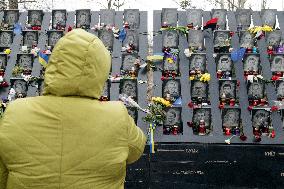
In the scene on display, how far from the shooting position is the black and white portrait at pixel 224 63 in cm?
595

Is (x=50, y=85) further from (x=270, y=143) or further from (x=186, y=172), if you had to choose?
(x=270, y=143)

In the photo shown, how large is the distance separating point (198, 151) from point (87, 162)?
3.29m

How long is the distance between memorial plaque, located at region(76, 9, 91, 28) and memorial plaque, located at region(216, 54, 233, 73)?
6.40 ft

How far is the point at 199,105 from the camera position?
5.70 metres

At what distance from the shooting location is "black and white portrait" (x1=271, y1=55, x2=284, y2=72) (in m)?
5.94

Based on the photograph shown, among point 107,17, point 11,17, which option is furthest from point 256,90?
point 11,17

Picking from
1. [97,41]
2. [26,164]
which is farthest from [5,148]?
[97,41]

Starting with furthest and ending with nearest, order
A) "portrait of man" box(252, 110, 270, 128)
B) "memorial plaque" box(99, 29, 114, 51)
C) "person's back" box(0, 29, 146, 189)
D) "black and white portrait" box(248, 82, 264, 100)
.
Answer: "memorial plaque" box(99, 29, 114, 51)
"black and white portrait" box(248, 82, 264, 100)
"portrait of man" box(252, 110, 270, 128)
"person's back" box(0, 29, 146, 189)

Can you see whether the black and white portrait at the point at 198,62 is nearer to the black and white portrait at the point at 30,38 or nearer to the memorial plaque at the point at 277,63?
the memorial plaque at the point at 277,63

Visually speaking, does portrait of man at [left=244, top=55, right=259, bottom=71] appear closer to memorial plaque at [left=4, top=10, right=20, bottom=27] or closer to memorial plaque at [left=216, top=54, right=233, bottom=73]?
memorial plaque at [left=216, top=54, right=233, bottom=73]

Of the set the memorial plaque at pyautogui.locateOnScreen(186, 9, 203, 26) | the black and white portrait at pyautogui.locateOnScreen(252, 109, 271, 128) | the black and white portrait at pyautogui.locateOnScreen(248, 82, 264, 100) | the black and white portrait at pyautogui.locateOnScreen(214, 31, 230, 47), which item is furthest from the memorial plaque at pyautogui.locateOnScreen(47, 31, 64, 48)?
the black and white portrait at pyautogui.locateOnScreen(252, 109, 271, 128)

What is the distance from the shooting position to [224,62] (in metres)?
5.98

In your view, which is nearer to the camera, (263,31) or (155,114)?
(155,114)

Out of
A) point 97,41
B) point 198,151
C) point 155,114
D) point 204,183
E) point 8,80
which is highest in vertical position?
point 97,41
